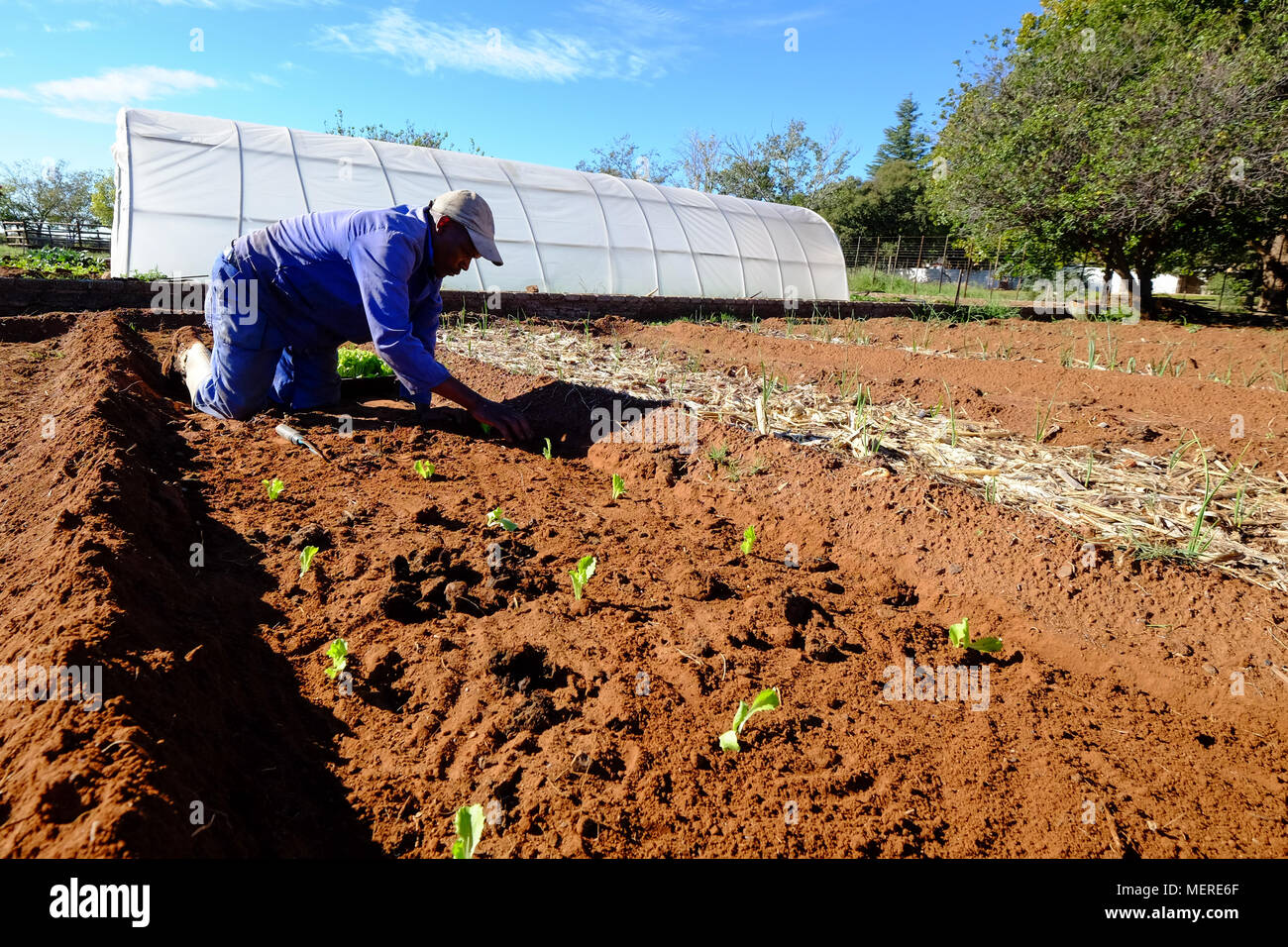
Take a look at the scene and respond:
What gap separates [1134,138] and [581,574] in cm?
1237

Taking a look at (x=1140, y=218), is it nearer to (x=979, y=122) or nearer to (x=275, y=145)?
(x=979, y=122)

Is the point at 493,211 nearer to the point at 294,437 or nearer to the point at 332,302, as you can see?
the point at 332,302

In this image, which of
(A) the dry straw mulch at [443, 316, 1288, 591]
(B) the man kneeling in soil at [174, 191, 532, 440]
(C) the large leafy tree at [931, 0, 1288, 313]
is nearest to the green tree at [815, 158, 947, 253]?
(C) the large leafy tree at [931, 0, 1288, 313]

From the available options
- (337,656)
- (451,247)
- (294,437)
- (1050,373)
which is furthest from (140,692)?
(1050,373)

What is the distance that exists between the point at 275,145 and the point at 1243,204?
47.7ft

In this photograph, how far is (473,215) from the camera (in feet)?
11.5

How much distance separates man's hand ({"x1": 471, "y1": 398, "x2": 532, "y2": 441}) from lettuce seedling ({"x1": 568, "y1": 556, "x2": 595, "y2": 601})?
1.46 metres

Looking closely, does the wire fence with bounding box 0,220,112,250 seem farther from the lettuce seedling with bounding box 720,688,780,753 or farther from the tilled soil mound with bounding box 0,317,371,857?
the lettuce seedling with bounding box 720,688,780,753

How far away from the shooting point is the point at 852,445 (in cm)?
361

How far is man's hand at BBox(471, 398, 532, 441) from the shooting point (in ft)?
11.6

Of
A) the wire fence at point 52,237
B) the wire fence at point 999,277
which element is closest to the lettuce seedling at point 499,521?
the wire fence at point 999,277

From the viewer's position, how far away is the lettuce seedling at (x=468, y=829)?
1.28m
